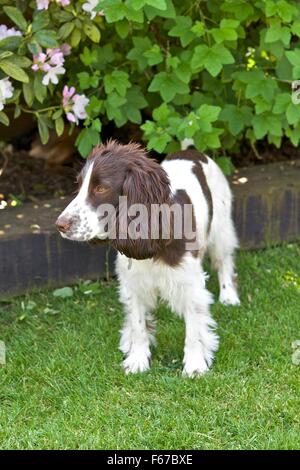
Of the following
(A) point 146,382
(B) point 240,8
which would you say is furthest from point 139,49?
(A) point 146,382

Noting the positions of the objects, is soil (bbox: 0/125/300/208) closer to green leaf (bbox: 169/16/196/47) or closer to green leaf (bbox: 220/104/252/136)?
green leaf (bbox: 220/104/252/136)

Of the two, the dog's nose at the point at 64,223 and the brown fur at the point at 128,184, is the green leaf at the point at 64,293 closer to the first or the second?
the brown fur at the point at 128,184

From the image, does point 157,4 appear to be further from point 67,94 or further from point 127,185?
point 127,185

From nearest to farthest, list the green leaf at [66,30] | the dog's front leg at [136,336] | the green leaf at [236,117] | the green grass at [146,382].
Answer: the green grass at [146,382] → the dog's front leg at [136,336] → the green leaf at [66,30] → the green leaf at [236,117]

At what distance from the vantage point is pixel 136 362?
13.6 feet

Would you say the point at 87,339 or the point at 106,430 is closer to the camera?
the point at 106,430

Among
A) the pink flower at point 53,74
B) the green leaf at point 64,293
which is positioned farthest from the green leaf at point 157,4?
the green leaf at point 64,293

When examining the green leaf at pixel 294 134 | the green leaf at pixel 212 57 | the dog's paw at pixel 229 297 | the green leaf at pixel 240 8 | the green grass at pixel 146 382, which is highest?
the green leaf at pixel 240 8

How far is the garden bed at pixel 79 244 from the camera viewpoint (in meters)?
5.07

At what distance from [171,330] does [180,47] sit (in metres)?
1.80

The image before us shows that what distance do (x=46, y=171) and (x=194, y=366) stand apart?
271 cm

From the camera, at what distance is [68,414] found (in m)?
3.72

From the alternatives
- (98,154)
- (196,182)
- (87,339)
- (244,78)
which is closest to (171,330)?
(87,339)

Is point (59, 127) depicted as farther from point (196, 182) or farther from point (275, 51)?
point (275, 51)
